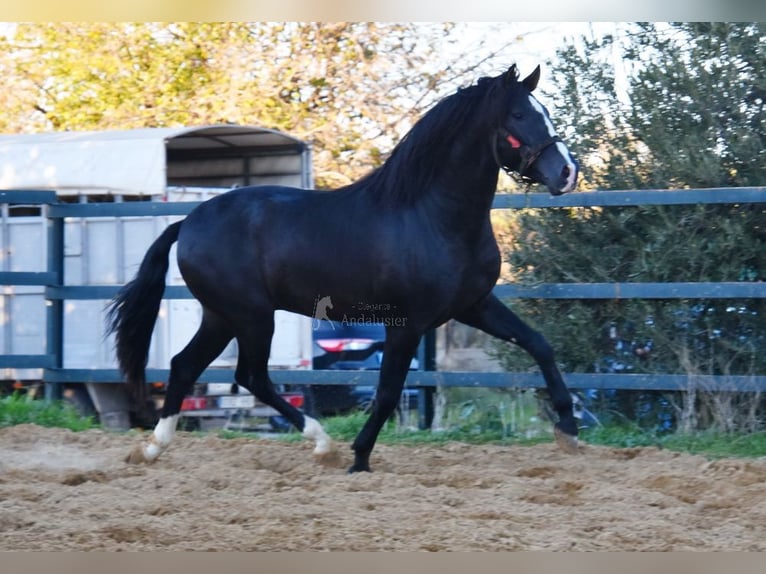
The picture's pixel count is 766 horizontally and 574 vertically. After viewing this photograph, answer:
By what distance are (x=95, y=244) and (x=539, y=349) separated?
196 inches

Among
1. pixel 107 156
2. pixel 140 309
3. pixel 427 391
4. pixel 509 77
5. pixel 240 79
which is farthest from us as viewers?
pixel 240 79

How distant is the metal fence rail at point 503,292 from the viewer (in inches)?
254

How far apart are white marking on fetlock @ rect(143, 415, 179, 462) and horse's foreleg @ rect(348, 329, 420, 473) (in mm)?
1097

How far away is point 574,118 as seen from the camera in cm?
747

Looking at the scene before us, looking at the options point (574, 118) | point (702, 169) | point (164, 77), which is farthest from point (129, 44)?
point (702, 169)

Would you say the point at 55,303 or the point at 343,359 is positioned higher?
the point at 55,303

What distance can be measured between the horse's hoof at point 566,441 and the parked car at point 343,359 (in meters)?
2.94

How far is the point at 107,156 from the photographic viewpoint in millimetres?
9352

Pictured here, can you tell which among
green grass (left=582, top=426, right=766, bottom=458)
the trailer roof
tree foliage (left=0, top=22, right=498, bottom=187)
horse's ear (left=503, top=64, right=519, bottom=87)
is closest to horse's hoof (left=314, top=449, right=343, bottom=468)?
green grass (left=582, top=426, right=766, bottom=458)

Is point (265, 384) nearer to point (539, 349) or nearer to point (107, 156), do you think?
point (539, 349)

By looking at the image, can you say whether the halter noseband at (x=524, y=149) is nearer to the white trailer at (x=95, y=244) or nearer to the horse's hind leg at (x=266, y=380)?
the horse's hind leg at (x=266, y=380)

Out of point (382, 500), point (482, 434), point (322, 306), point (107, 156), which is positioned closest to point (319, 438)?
point (322, 306)

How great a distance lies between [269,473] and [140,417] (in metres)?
4.40

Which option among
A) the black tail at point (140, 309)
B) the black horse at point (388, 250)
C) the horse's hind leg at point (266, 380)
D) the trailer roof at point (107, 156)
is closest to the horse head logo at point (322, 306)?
the black horse at point (388, 250)
